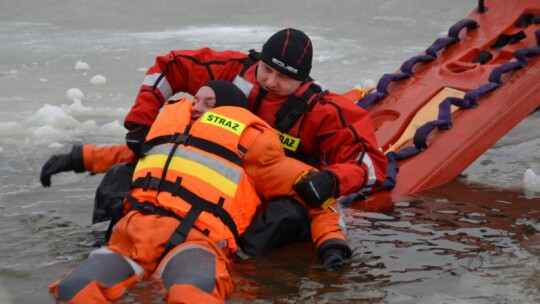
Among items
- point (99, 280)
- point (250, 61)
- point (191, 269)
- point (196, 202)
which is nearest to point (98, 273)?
point (99, 280)

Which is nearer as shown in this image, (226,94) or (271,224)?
(271,224)

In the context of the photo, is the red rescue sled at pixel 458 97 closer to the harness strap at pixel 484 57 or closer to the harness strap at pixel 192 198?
the harness strap at pixel 484 57

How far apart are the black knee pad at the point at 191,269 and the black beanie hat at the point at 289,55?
1.24m

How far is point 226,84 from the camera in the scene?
446cm

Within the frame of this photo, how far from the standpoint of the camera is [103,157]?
15.5 ft

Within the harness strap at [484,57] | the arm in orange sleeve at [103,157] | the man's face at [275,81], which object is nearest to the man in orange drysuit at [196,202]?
the man's face at [275,81]

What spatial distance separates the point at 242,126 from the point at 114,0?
7306 mm

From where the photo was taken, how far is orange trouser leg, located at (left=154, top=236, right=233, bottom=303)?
11.5 feet

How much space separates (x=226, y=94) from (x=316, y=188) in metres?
0.65

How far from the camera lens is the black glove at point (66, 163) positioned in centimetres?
468

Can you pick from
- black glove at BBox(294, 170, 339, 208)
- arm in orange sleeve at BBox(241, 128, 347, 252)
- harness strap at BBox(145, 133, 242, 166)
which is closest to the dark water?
arm in orange sleeve at BBox(241, 128, 347, 252)

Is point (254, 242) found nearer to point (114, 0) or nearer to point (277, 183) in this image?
point (277, 183)

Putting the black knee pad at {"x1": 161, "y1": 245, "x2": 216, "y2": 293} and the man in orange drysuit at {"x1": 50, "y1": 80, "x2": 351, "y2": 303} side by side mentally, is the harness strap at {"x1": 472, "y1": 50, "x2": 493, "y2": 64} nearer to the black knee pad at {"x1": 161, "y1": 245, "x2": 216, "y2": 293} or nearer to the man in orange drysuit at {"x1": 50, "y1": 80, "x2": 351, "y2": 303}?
the man in orange drysuit at {"x1": 50, "y1": 80, "x2": 351, "y2": 303}

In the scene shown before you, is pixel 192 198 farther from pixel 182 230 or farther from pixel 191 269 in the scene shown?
pixel 191 269
